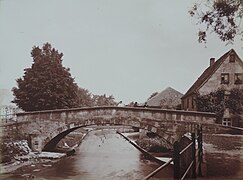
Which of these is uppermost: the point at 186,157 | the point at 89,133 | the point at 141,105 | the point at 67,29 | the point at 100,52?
the point at 67,29

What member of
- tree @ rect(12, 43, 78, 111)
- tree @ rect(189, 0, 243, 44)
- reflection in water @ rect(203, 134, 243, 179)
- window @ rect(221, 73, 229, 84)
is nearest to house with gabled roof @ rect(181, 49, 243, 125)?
window @ rect(221, 73, 229, 84)

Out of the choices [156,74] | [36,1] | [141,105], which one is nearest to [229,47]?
[156,74]

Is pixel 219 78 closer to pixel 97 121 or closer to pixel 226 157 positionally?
pixel 226 157

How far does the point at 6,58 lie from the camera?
1.90 m

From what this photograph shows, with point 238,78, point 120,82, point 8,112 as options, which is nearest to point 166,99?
point 120,82

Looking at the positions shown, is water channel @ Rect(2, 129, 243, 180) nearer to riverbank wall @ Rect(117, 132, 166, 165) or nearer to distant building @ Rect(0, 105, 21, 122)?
riverbank wall @ Rect(117, 132, 166, 165)

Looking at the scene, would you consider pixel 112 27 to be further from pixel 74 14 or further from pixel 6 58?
pixel 6 58

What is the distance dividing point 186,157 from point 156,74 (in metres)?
0.50

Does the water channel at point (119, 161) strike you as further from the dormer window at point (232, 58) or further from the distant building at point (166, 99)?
the dormer window at point (232, 58)

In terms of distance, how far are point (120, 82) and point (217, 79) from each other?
21.1 inches

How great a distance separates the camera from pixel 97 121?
1907 millimetres

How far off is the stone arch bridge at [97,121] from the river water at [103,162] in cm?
11

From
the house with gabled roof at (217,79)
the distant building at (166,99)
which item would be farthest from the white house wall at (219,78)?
the distant building at (166,99)

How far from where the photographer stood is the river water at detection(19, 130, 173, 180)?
1.74m
